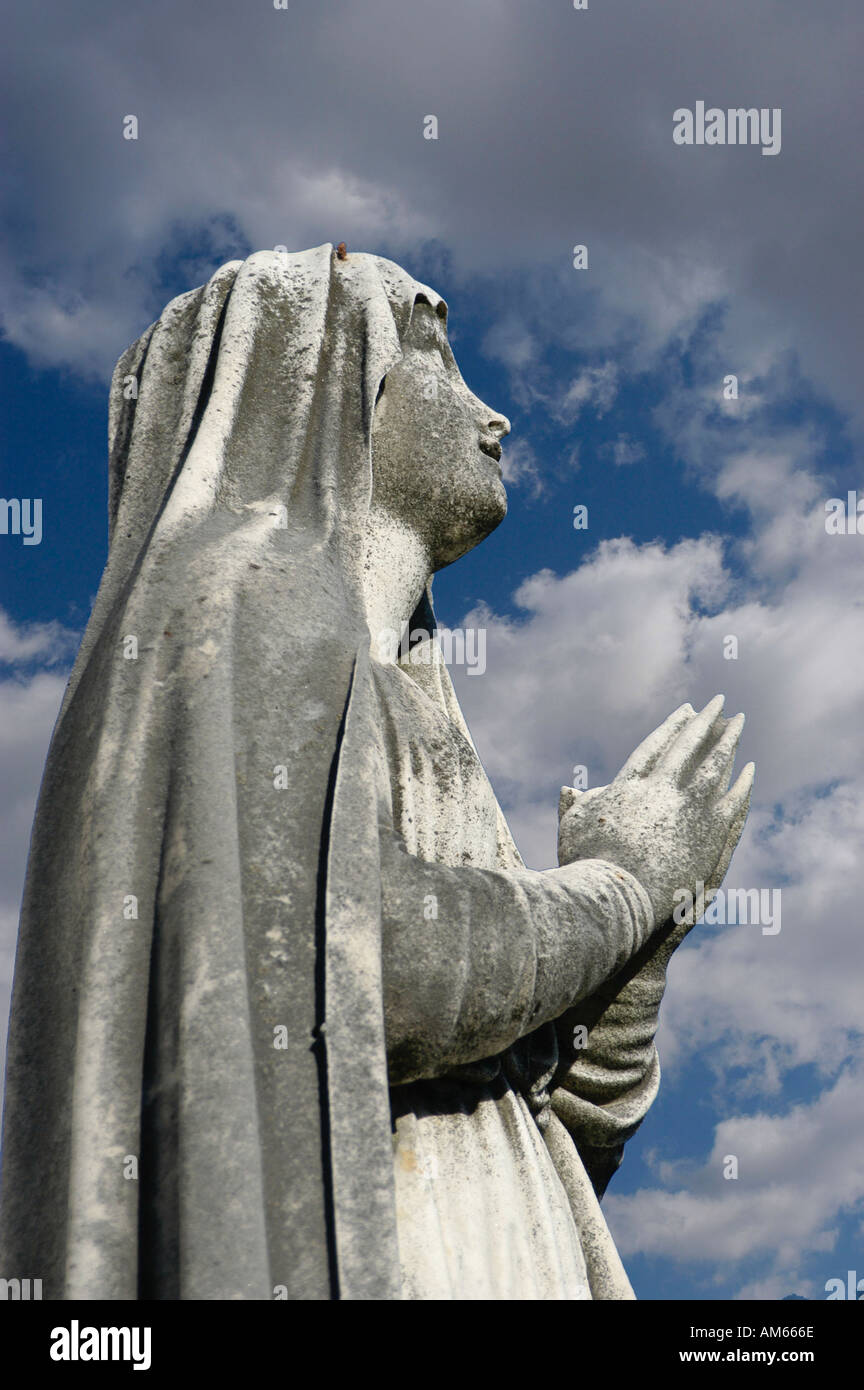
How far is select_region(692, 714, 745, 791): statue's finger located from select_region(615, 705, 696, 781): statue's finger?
19 cm

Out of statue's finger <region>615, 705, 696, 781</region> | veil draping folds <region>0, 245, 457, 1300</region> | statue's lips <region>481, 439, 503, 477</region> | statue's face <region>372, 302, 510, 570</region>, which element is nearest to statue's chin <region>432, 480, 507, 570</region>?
statue's face <region>372, 302, 510, 570</region>

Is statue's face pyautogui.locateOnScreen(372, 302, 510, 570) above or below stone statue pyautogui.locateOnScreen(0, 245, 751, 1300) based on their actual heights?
above

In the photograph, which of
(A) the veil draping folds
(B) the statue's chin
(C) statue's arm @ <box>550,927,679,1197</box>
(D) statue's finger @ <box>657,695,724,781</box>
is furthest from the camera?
(B) the statue's chin

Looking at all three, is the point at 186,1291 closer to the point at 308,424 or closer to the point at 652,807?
the point at 652,807

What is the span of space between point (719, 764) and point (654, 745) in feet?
1.03

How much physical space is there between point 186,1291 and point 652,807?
120 inches

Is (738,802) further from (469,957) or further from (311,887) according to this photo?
(311,887)

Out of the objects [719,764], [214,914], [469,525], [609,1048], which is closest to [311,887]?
[214,914]

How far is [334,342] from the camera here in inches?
255

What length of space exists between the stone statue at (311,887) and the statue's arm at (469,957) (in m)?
0.01

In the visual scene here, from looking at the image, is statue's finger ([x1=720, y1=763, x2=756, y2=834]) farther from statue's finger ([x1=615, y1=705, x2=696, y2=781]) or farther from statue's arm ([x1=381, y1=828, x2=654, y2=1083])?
statue's arm ([x1=381, y1=828, x2=654, y2=1083])

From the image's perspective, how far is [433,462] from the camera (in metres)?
6.51

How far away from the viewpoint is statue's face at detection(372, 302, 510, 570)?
6.49m
